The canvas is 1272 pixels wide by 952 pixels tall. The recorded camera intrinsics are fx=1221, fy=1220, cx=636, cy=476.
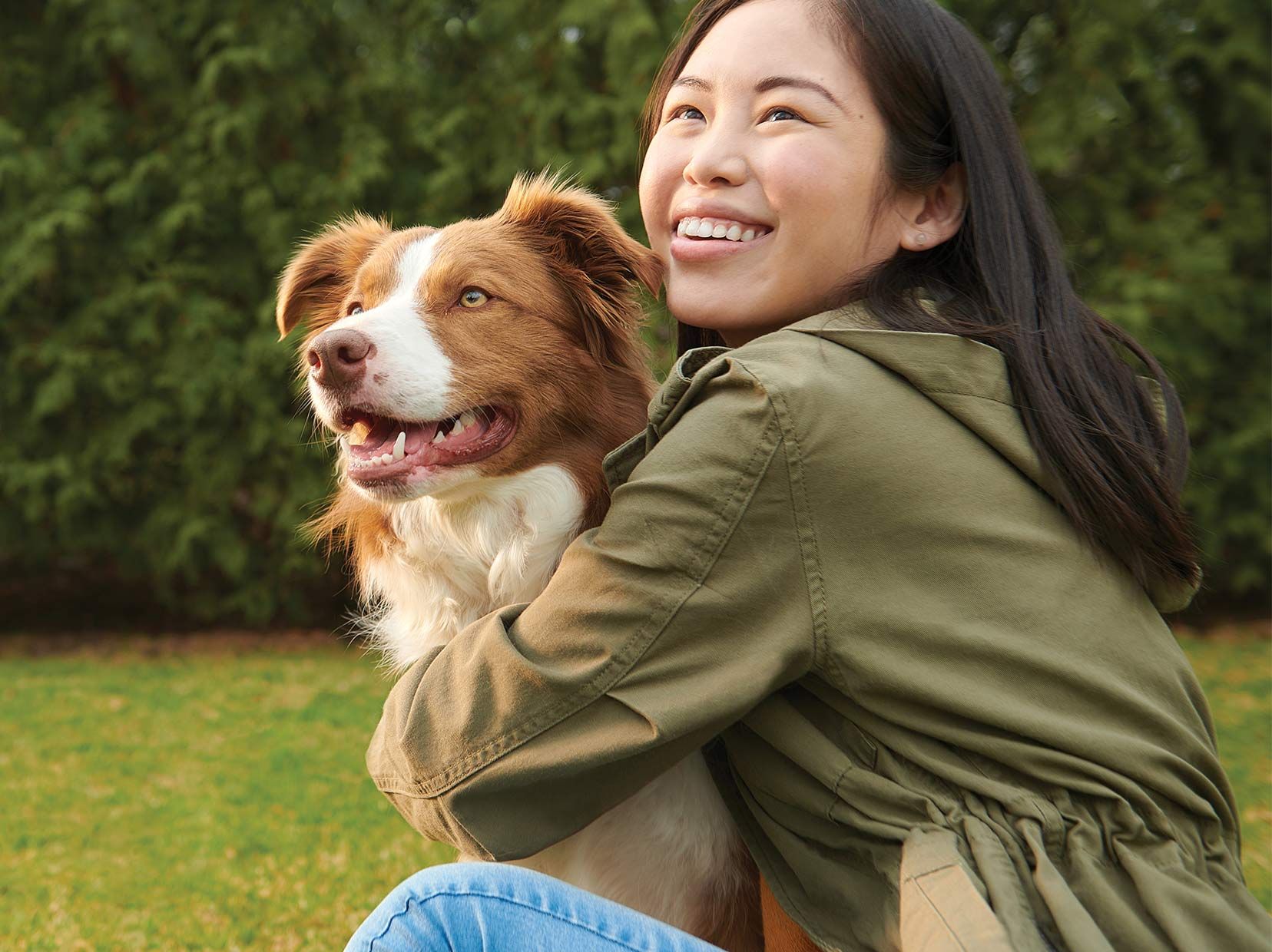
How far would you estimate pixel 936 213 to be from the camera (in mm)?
2021

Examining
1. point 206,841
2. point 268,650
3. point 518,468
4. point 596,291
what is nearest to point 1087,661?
point 518,468

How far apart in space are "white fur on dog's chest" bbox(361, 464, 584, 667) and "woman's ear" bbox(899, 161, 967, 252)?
29.5 inches

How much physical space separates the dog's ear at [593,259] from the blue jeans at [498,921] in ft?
3.54

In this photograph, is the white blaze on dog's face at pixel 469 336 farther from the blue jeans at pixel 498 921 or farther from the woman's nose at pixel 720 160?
the blue jeans at pixel 498 921

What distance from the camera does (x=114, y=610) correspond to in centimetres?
834

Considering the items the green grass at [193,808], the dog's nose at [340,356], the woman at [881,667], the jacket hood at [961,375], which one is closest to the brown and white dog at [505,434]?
the dog's nose at [340,356]

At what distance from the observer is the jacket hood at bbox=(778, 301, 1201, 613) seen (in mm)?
1646

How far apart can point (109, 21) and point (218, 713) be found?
13.0ft

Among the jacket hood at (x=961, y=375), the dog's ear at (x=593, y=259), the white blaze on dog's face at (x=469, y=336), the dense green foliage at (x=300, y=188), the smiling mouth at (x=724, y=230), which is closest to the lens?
the jacket hood at (x=961, y=375)

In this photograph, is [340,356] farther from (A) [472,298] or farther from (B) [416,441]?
(A) [472,298]

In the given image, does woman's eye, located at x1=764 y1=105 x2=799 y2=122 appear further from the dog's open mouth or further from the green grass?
the green grass

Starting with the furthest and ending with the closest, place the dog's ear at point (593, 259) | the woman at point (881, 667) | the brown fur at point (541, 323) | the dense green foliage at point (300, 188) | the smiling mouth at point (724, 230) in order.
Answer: the dense green foliage at point (300, 188) → the dog's ear at point (593, 259) → the brown fur at point (541, 323) → the smiling mouth at point (724, 230) → the woman at point (881, 667)

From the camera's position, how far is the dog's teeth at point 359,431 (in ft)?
7.20

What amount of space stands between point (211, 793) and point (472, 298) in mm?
3375
